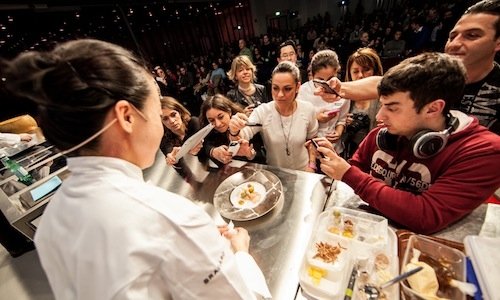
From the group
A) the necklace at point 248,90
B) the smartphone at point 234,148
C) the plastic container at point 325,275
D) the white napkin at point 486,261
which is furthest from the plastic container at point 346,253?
the necklace at point 248,90

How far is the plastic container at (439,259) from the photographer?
905 mm

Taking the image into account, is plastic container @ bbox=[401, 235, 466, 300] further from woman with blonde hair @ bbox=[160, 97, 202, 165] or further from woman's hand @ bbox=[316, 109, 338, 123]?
woman with blonde hair @ bbox=[160, 97, 202, 165]

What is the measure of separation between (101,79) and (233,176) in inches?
53.3

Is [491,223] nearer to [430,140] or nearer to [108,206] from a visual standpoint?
[430,140]

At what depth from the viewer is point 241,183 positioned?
1789 millimetres

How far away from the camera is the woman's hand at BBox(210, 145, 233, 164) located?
2062 mm

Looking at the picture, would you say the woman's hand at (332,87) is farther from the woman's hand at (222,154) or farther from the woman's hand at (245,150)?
the woman's hand at (222,154)

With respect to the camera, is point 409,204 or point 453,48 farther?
point 453,48

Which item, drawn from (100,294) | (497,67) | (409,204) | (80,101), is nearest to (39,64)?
(80,101)

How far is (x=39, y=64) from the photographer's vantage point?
585 millimetres

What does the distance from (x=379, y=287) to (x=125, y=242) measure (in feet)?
3.29

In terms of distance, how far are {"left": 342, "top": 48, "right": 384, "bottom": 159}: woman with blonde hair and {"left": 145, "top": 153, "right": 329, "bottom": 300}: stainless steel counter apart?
1.80m

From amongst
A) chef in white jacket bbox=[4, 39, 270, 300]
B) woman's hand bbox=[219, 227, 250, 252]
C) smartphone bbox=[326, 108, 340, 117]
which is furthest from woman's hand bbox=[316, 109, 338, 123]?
chef in white jacket bbox=[4, 39, 270, 300]

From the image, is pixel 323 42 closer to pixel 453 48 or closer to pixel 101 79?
pixel 453 48
